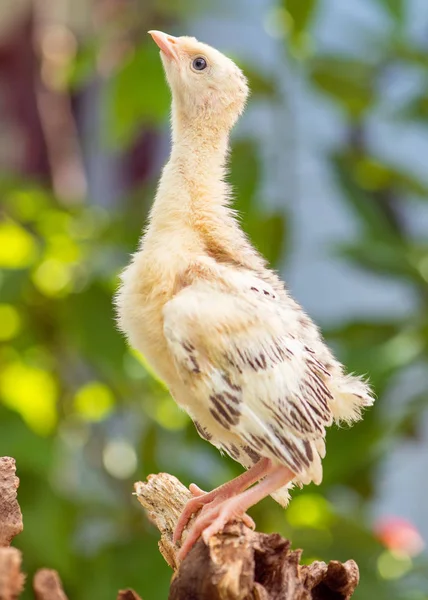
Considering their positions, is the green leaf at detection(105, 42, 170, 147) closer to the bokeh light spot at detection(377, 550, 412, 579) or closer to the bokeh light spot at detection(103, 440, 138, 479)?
the bokeh light spot at detection(103, 440, 138, 479)

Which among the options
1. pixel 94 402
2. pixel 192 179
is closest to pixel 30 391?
pixel 94 402

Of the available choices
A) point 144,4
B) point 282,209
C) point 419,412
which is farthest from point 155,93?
point 419,412

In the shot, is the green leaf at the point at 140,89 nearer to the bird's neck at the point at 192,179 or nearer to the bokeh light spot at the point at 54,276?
the bokeh light spot at the point at 54,276

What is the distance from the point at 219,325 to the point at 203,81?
0.49 feet

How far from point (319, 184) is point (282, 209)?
1.94ft

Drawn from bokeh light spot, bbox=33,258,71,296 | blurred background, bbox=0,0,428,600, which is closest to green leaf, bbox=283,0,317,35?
blurred background, bbox=0,0,428,600

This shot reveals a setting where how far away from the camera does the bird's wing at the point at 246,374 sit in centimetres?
44

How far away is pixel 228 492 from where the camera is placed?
1.62ft

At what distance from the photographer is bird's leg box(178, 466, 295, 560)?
1.47ft

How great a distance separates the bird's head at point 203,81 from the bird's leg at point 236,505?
0.66 feet

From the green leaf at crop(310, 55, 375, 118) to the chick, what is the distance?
1.90 feet

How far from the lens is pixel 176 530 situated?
1.66 feet

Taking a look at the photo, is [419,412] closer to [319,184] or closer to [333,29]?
[319,184]

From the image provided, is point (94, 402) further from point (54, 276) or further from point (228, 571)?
point (228, 571)
